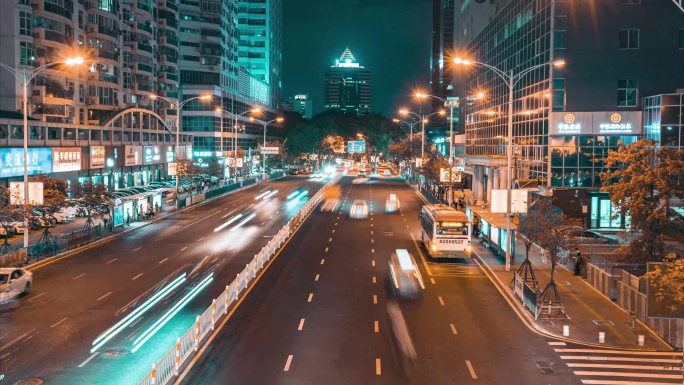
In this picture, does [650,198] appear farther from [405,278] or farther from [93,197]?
[93,197]

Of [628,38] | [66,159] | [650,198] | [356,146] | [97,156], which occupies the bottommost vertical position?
[650,198]

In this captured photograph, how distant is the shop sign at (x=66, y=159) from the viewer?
6894 centimetres

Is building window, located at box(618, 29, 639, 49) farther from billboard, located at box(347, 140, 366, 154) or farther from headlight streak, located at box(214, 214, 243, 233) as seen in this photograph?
billboard, located at box(347, 140, 366, 154)

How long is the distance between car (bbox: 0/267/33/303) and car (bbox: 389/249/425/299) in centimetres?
1664

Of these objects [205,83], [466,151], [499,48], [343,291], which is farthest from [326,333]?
[205,83]

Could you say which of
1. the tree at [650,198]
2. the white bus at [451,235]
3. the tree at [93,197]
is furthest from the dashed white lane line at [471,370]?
the tree at [93,197]

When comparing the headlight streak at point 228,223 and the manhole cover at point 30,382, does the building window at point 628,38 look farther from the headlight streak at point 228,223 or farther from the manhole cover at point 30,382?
the manhole cover at point 30,382

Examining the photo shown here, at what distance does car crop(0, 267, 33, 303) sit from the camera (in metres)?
29.0

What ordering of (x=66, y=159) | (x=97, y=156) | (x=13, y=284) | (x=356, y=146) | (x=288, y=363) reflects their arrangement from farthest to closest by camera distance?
(x=356, y=146) < (x=97, y=156) < (x=66, y=159) < (x=13, y=284) < (x=288, y=363)

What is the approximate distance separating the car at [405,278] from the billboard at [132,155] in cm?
6396

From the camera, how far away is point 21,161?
62562 mm

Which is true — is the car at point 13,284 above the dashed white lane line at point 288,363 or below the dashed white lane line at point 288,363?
above

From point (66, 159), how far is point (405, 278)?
51.0 m

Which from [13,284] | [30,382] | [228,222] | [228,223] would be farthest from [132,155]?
[30,382]
